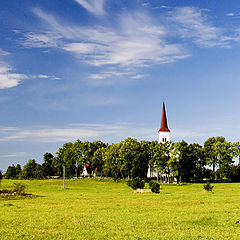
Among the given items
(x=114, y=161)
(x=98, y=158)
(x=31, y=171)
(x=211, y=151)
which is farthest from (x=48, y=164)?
(x=211, y=151)

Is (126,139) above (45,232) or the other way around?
above

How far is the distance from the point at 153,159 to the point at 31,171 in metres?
49.7

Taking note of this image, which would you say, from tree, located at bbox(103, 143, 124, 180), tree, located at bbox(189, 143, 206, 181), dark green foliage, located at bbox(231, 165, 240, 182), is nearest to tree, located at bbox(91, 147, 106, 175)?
tree, located at bbox(103, 143, 124, 180)

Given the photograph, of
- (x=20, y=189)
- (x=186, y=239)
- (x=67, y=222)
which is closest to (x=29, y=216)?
(x=67, y=222)

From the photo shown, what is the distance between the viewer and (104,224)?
21.2 m

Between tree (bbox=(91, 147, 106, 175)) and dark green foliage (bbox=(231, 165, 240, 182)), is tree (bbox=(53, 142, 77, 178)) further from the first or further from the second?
dark green foliage (bbox=(231, 165, 240, 182))

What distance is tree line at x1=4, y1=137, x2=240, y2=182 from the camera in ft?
334

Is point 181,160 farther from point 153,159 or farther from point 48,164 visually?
point 48,164

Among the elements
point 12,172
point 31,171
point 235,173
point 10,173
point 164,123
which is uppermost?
point 164,123

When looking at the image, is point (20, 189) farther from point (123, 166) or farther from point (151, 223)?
point (123, 166)

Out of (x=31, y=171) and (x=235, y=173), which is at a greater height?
(x=235, y=173)

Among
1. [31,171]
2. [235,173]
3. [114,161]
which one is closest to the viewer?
[114,161]

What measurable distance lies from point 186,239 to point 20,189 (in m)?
36.8

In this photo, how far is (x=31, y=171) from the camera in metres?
124
